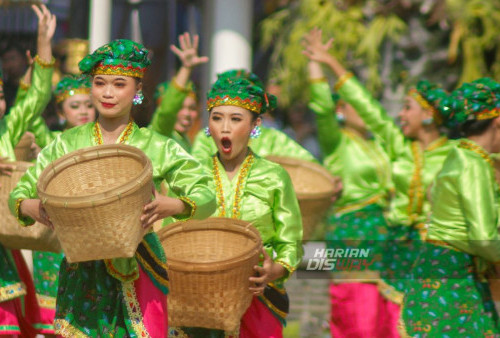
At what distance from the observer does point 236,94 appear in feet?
18.3

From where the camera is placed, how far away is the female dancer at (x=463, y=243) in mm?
5480

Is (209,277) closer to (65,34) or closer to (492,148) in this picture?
(492,148)

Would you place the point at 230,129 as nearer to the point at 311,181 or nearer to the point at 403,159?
the point at 311,181

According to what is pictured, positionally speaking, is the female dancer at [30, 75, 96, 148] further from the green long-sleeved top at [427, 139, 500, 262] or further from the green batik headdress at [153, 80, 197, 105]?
the green long-sleeved top at [427, 139, 500, 262]

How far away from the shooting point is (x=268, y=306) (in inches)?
217

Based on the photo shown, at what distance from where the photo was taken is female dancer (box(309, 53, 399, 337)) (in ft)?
24.8

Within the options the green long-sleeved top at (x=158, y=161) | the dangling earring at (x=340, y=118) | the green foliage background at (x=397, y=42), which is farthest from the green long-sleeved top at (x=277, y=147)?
the green foliage background at (x=397, y=42)

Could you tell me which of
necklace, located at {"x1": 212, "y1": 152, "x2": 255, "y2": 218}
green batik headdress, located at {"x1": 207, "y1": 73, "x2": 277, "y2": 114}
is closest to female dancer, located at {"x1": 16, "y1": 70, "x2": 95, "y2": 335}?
green batik headdress, located at {"x1": 207, "y1": 73, "x2": 277, "y2": 114}

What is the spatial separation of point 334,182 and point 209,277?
7.88 ft

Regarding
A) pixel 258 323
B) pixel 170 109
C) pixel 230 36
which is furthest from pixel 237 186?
pixel 230 36

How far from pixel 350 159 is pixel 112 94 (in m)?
3.60

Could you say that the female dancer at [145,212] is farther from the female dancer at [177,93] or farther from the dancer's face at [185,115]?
the dancer's face at [185,115]

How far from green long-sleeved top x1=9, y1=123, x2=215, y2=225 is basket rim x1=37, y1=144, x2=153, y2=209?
1.17 feet

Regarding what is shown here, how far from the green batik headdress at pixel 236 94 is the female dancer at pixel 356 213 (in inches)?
77.3
